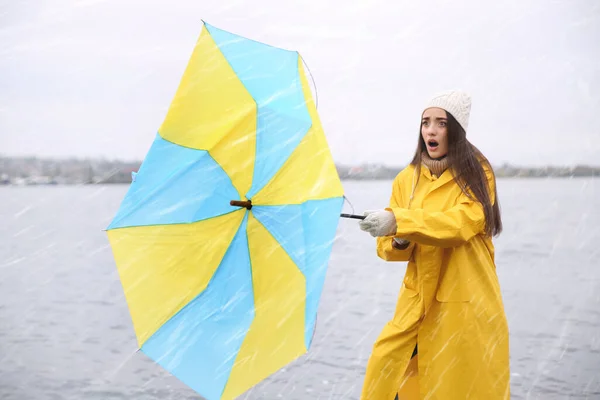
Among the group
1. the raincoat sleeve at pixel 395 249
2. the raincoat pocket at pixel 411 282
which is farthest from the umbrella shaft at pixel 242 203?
the raincoat pocket at pixel 411 282

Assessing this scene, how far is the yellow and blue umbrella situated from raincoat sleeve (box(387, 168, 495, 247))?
1.07 feet

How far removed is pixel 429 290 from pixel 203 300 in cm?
95

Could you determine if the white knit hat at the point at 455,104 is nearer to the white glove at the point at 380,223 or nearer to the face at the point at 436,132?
the face at the point at 436,132

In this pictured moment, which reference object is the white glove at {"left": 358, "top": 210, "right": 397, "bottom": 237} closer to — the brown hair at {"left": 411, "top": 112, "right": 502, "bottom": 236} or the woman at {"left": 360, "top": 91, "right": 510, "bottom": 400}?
the woman at {"left": 360, "top": 91, "right": 510, "bottom": 400}

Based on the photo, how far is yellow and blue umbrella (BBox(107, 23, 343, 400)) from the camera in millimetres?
3059

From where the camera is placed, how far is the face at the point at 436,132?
315 cm

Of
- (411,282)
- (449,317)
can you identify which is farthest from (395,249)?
(449,317)

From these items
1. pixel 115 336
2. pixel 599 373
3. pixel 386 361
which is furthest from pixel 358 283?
pixel 386 361

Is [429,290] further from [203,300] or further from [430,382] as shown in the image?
A: [203,300]

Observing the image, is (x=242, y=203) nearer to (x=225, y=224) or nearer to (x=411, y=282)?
(x=225, y=224)

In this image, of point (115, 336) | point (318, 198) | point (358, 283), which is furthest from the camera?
point (358, 283)

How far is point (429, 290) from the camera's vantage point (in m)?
3.08

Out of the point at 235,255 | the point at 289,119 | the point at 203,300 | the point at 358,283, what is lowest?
the point at 358,283

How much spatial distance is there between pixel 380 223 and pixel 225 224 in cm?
68
